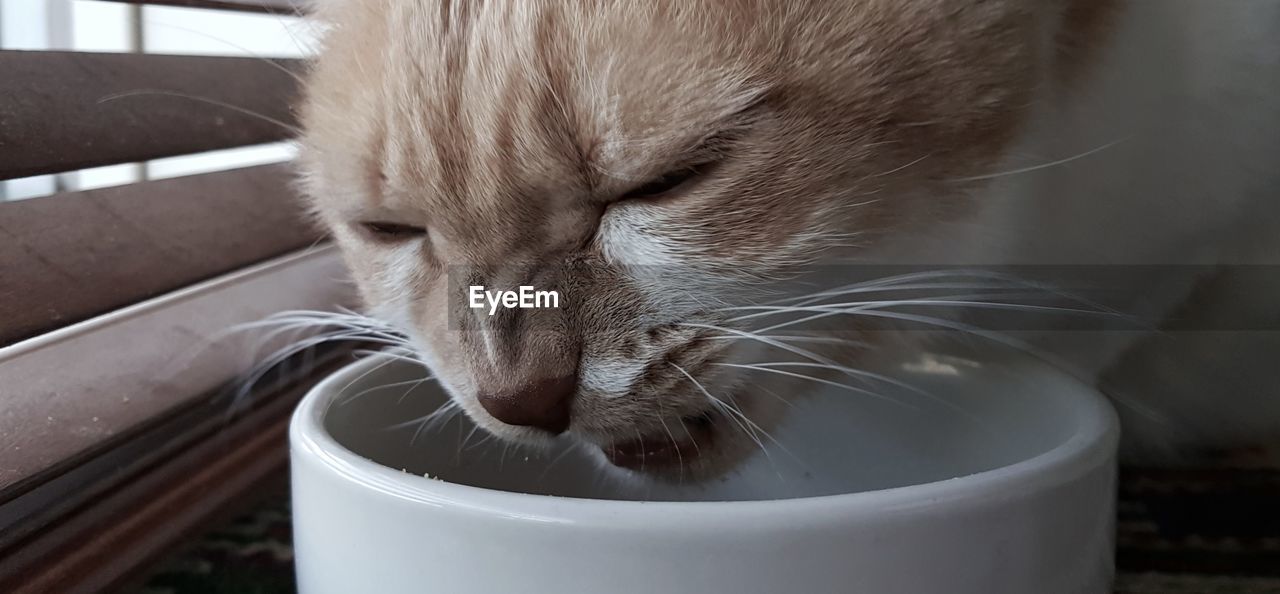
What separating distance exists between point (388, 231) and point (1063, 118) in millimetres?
463

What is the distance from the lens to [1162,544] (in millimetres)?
717

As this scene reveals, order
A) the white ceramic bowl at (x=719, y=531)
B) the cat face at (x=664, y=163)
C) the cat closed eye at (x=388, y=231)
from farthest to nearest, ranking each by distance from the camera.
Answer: the cat closed eye at (x=388, y=231) → the cat face at (x=664, y=163) → the white ceramic bowl at (x=719, y=531)

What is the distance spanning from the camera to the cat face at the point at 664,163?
503 mm

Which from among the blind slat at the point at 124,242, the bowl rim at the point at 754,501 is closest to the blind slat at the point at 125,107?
the blind slat at the point at 124,242

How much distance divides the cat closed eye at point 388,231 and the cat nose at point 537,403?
16 centimetres

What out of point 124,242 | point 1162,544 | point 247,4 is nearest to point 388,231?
point 124,242

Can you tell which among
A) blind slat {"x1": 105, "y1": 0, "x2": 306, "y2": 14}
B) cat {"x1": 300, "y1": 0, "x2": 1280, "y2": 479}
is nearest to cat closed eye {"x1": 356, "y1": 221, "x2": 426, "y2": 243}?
cat {"x1": 300, "y1": 0, "x2": 1280, "y2": 479}

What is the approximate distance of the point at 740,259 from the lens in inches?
20.8

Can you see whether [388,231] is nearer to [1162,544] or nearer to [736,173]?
[736,173]

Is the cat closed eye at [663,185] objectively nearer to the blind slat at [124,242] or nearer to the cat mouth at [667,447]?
the cat mouth at [667,447]

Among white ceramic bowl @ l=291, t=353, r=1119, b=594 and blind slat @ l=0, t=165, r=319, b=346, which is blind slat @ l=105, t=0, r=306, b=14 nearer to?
blind slat @ l=0, t=165, r=319, b=346

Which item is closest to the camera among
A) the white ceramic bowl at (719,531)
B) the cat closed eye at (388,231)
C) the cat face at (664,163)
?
the white ceramic bowl at (719,531)

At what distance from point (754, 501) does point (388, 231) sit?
366 mm

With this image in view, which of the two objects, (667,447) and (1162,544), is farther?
(1162,544)
